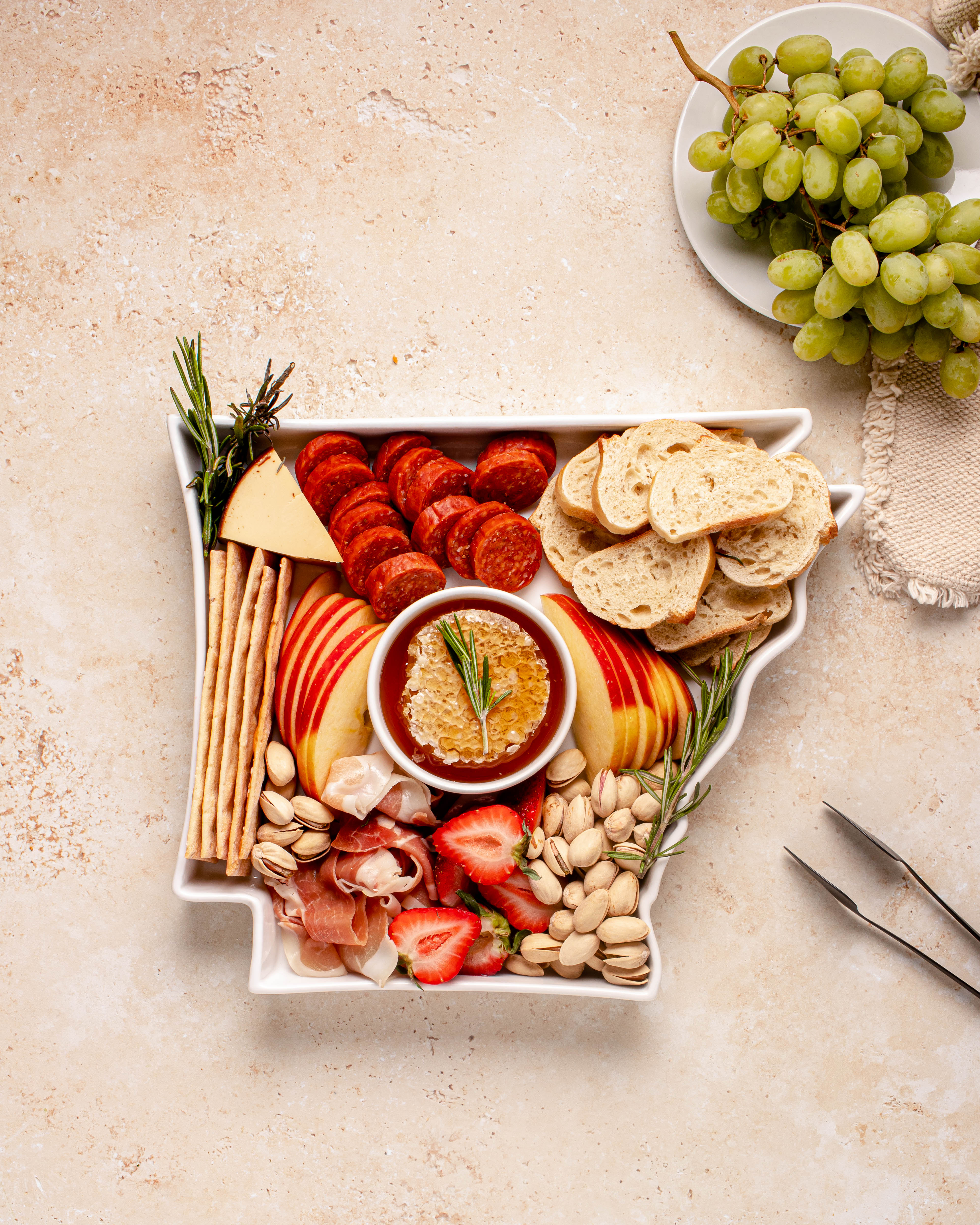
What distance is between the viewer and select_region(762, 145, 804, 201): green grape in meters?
1.50

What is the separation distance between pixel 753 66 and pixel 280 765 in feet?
5.28

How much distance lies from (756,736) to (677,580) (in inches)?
18.8

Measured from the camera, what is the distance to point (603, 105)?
1.79 m

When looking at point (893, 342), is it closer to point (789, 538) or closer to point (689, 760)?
point (789, 538)

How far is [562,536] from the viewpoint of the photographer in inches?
64.6

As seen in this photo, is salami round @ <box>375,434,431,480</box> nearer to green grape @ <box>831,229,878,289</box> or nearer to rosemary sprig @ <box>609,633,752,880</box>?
rosemary sprig @ <box>609,633,752,880</box>

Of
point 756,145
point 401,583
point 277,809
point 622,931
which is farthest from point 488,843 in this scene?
point 756,145

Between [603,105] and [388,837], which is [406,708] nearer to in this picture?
[388,837]

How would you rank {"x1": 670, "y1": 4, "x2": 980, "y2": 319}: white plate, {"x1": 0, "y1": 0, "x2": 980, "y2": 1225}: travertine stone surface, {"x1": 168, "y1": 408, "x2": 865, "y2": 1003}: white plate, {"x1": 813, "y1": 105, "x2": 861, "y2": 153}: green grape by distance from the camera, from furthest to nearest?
{"x1": 0, "y1": 0, "x2": 980, "y2": 1225}: travertine stone surface, {"x1": 670, "y1": 4, "x2": 980, "y2": 319}: white plate, {"x1": 168, "y1": 408, "x2": 865, "y2": 1003}: white plate, {"x1": 813, "y1": 105, "x2": 861, "y2": 153}: green grape

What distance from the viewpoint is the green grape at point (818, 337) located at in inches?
63.3

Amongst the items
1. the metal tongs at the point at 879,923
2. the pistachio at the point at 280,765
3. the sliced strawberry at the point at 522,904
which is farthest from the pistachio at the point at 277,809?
the metal tongs at the point at 879,923

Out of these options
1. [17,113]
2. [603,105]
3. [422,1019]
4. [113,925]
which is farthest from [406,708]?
[17,113]

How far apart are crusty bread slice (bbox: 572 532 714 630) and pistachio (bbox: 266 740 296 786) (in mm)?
630

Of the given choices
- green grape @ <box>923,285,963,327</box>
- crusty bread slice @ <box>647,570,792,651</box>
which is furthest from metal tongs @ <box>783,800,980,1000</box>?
green grape @ <box>923,285,963,327</box>
